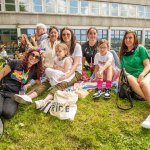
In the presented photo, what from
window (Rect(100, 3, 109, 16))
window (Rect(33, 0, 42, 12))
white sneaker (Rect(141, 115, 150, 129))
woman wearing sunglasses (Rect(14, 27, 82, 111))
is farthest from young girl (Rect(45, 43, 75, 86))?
window (Rect(100, 3, 109, 16))

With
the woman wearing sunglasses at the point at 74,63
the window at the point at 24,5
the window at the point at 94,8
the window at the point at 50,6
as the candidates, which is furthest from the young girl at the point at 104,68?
the window at the point at 94,8

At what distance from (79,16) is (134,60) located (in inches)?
779

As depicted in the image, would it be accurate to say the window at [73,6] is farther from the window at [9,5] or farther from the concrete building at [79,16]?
the window at [9,5]

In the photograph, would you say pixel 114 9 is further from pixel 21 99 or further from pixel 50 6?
pixel 21 99

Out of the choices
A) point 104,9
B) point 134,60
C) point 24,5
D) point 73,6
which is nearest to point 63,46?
point 134,60

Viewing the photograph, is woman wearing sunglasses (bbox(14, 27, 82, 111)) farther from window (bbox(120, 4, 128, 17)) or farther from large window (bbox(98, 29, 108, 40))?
window (bbox(120, 4, 128, 17))

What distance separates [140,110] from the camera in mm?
4504

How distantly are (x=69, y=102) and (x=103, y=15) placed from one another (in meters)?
22.7

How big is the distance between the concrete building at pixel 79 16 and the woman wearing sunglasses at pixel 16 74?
17.6 meters

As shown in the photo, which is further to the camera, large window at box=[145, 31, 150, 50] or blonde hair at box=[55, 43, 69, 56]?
large window at box=[145, 31, 150, 50]

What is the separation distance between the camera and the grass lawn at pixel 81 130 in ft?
11.6

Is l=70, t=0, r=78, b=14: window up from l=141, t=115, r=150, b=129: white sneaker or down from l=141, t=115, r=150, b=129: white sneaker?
up

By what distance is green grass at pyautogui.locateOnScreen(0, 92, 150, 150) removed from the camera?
3.54 m

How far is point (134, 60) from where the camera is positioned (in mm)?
5027
